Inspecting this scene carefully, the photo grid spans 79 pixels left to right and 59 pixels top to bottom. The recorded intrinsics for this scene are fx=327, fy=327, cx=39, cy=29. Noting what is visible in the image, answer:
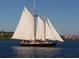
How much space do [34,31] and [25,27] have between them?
2696mm

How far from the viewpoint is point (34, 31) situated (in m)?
43.7

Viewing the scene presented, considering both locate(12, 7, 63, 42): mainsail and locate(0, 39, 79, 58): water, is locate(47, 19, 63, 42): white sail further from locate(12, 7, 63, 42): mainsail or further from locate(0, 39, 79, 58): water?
locate(0, 39, 79, 58): water

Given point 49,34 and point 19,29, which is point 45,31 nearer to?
point 49,34

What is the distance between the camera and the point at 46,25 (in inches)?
1681

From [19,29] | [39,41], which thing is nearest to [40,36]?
[39,41]

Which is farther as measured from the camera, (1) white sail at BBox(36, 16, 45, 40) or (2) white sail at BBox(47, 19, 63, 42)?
(1) white sail at BBox(36, 16, 45, 40)

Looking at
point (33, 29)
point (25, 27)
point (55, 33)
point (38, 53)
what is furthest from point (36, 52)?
point (33, 29)

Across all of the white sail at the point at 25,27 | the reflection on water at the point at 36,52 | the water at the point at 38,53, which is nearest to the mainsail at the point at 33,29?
the white sail at the point at 25,27

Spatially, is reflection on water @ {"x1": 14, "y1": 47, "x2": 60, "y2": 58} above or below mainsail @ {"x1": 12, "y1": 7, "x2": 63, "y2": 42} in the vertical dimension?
below

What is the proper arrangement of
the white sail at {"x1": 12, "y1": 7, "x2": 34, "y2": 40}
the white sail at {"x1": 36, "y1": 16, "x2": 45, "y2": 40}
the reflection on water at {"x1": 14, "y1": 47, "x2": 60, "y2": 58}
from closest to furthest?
the reflection on water at {"x1": 14, "y1": 47, "x2": 60, "y2": 58}, the white sail at {"x1": 12, "y1": 7, "x2": 34, "y2": 40}, the white sail at {"x1": 36, "y1": 16, "x2": 45, "y2": 40}

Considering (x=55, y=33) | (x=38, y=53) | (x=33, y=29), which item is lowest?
(x=38, y=53)

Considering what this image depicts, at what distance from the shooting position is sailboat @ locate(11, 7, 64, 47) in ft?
133

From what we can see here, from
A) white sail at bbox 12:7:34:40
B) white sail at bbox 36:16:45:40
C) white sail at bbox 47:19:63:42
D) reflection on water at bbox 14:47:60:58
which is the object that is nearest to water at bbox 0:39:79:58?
reflection on water at bbox 14:47:60:58

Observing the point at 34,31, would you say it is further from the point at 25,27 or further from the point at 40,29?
the point at 25,27
